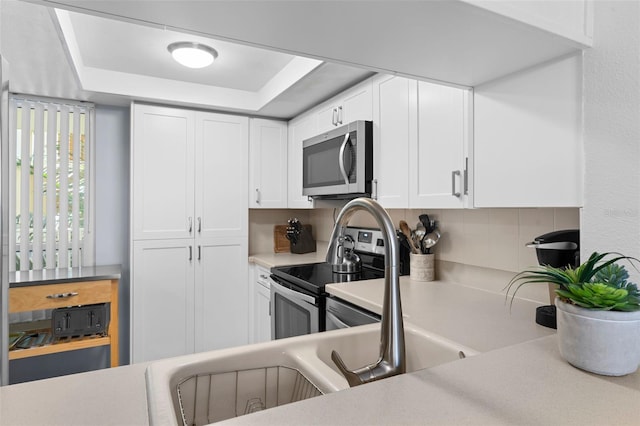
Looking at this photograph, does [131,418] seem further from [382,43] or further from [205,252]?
[205,252]

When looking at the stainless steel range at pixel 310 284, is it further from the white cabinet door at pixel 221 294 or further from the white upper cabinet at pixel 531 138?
the white upper cabinet at pixel 531 138

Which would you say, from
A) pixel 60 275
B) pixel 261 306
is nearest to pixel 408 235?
pixel 261 306

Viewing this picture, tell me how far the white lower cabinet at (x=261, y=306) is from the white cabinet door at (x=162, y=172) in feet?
2.24

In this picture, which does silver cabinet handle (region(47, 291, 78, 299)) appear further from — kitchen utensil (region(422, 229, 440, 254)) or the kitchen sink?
kitchen utensil (region(422, 229, 440, 254))

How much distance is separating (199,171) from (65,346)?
1525 millimetres

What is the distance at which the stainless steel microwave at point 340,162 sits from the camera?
214 centimetres

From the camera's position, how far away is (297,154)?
10.2 feet

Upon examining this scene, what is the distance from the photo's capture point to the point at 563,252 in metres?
1.24

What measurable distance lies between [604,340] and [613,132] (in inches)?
21.3

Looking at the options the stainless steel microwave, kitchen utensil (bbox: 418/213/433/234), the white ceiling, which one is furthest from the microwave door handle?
kitchen utensil (bbox: 418/213/433/234)

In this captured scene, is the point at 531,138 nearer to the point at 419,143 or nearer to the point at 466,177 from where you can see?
the point at 466,177

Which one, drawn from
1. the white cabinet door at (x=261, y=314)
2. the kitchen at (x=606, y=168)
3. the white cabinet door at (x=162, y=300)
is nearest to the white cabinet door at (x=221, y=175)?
the white cabinet door at (x=162, y=300)

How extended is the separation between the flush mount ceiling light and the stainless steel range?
1.40 meters

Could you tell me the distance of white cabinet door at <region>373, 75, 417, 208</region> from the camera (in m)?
1.88
